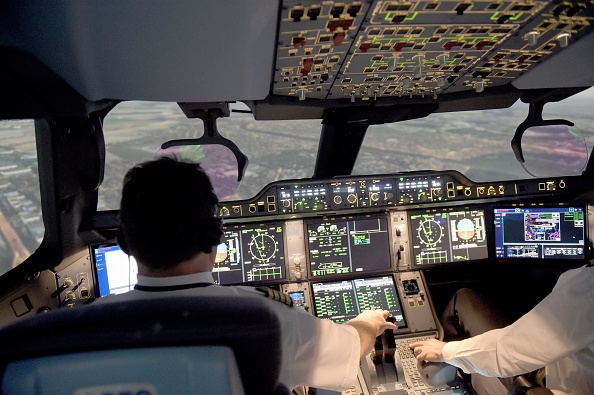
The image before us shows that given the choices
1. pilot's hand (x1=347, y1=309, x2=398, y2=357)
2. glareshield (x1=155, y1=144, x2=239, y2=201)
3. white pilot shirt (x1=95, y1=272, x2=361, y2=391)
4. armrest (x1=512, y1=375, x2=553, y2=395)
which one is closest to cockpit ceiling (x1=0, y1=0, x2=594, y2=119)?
glareshield (x1=155, y1=144, x2=239, y2=201)

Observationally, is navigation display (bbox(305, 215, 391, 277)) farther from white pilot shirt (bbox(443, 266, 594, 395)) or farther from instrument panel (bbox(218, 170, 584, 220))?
white pilot shirt (bbox(443, 266, 594, 395))

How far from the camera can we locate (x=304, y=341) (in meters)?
1.13

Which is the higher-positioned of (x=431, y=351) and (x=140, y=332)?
(x=140, y=332)

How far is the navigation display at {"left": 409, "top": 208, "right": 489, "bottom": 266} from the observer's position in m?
2.72

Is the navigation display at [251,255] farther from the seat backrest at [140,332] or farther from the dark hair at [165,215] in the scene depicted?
the seat backrest at [140,332]

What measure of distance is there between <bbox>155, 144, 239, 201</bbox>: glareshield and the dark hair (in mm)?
1626

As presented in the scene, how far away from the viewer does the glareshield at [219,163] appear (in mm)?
2664

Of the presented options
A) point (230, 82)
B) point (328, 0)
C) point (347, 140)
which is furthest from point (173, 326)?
point (347, 140)

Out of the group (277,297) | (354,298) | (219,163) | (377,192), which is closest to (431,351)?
(354,298)

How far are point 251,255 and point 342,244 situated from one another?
21.4 inches

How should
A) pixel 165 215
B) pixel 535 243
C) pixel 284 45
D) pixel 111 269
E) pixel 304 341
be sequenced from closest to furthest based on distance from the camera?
pixel 165 215 → pixel 304 341 → pixel 284 45 → pixel 111 269 → pixel 535 243

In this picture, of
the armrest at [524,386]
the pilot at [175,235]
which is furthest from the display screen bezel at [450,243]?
the pilot at [175,235]

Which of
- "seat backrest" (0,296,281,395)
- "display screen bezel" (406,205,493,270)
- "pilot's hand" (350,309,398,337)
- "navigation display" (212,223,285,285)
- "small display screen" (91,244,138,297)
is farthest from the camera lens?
"display screen bezel" (406,205,493,270)

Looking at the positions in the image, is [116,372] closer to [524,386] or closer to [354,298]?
[524,386]
